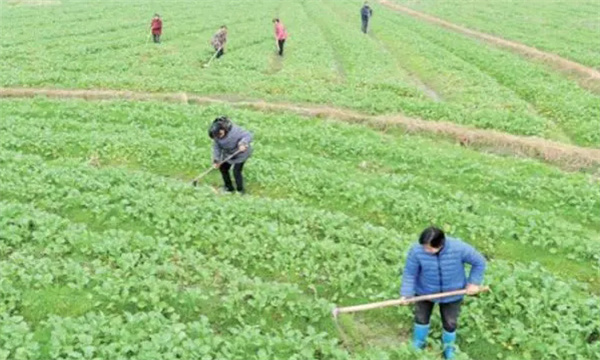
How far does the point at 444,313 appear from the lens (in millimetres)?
10461

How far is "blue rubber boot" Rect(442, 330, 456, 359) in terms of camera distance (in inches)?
413

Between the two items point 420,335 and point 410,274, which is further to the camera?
point 420,335

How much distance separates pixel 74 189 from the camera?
52.9ft

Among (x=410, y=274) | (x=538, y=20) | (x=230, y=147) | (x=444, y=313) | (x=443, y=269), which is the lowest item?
(x=538, y=20)

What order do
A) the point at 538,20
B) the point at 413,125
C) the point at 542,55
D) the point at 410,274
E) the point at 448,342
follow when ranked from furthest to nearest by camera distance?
the point at 538,20
the point at 542,55
the point at 413,125
the point at 448,342
the point at 410,274

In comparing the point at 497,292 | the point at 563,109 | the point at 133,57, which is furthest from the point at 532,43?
the point at 497,292

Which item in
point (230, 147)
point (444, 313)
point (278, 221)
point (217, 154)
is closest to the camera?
point (444, 313)

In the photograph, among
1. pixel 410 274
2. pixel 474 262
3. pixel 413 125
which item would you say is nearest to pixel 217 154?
pixel 410 274

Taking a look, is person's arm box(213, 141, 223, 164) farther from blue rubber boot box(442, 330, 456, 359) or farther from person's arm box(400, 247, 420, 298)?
blue rubber boot box(442, 330, 456, 359)

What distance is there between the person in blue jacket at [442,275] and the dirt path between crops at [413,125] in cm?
1287

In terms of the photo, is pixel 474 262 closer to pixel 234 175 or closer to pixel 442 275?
pixel 442 275

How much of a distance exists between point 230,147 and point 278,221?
275 centimetres

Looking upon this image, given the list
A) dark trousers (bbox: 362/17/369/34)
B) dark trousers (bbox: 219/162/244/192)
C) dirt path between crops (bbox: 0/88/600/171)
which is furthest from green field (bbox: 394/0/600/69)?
dark trousers (bbox: 219/162/244/192)

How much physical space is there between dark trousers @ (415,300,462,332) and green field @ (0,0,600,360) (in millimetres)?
480
